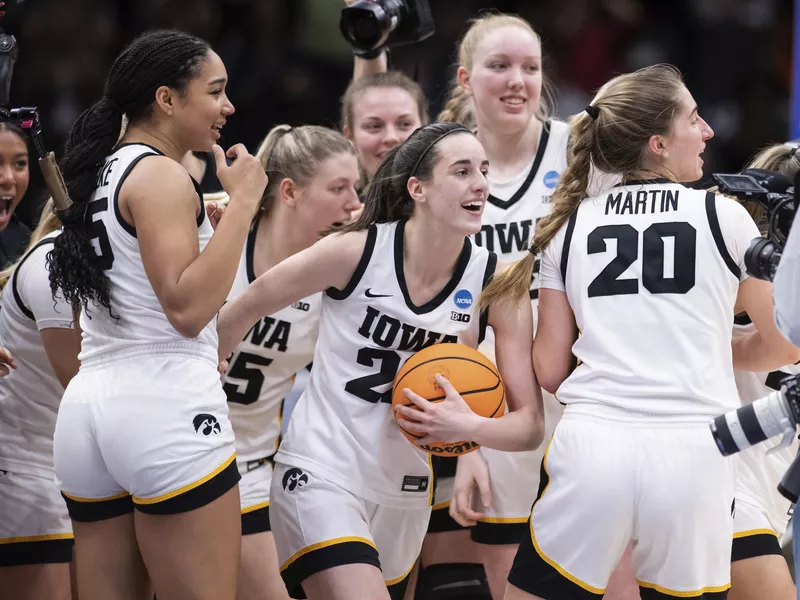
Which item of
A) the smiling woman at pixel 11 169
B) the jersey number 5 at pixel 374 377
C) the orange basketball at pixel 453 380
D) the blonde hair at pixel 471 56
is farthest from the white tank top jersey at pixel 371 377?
the smiling woman at pixel 11 169

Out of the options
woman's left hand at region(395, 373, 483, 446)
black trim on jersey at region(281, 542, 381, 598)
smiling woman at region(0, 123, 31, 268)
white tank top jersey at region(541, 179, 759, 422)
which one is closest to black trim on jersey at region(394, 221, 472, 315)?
woman's left hand at region(395, 373, 483, 446)

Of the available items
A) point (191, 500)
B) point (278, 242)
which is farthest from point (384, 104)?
point (191, 500)

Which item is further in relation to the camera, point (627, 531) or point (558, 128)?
point (558, 128)

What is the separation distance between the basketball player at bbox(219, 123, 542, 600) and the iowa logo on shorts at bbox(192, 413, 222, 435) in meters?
0.54

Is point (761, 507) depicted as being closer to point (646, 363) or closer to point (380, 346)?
point (646, 363)

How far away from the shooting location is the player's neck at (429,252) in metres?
4.04

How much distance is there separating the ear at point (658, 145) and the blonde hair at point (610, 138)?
0.01 metres

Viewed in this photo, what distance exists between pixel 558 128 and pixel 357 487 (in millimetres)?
2102

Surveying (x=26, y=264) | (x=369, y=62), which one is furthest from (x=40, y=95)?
(x=26, y=264)

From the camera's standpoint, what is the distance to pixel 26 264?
170 inches

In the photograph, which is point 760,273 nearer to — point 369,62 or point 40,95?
point 369,62

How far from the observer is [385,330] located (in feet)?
13.0

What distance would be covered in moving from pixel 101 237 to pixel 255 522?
5.67 feet

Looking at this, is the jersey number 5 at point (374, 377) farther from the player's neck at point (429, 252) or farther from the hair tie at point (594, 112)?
the hair tie at point (594, 112)
